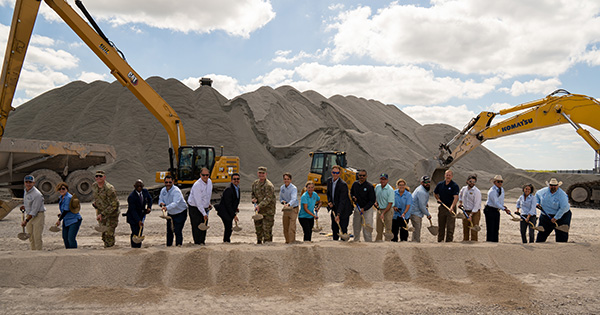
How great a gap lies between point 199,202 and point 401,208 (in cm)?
362

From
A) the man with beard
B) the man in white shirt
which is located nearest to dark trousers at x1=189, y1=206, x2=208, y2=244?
the man in white shirt

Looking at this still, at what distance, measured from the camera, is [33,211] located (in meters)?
5.93

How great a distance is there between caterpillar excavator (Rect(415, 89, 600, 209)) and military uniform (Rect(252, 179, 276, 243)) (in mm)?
12781

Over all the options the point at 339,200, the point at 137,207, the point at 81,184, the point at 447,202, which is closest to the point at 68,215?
the point at 137,207

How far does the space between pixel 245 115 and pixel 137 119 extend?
930 centimetres

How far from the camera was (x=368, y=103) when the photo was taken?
175 ft

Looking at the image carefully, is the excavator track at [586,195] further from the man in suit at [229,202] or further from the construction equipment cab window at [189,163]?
the man in suit at [229,202]

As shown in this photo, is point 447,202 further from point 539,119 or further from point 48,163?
point 48,163

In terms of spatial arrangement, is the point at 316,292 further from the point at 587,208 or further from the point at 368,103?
the point at 368,103

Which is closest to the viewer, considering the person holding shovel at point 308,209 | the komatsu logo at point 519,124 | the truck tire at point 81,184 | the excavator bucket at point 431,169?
the person holding shovel at point 308,209

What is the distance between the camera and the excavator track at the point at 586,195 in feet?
51.3

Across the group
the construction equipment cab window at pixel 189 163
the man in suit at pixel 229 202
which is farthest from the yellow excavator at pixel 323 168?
the man in suit at pixel 229 202

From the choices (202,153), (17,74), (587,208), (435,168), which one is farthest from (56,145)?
Answer: (587,208)

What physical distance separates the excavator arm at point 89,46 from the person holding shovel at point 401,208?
33.8ft
